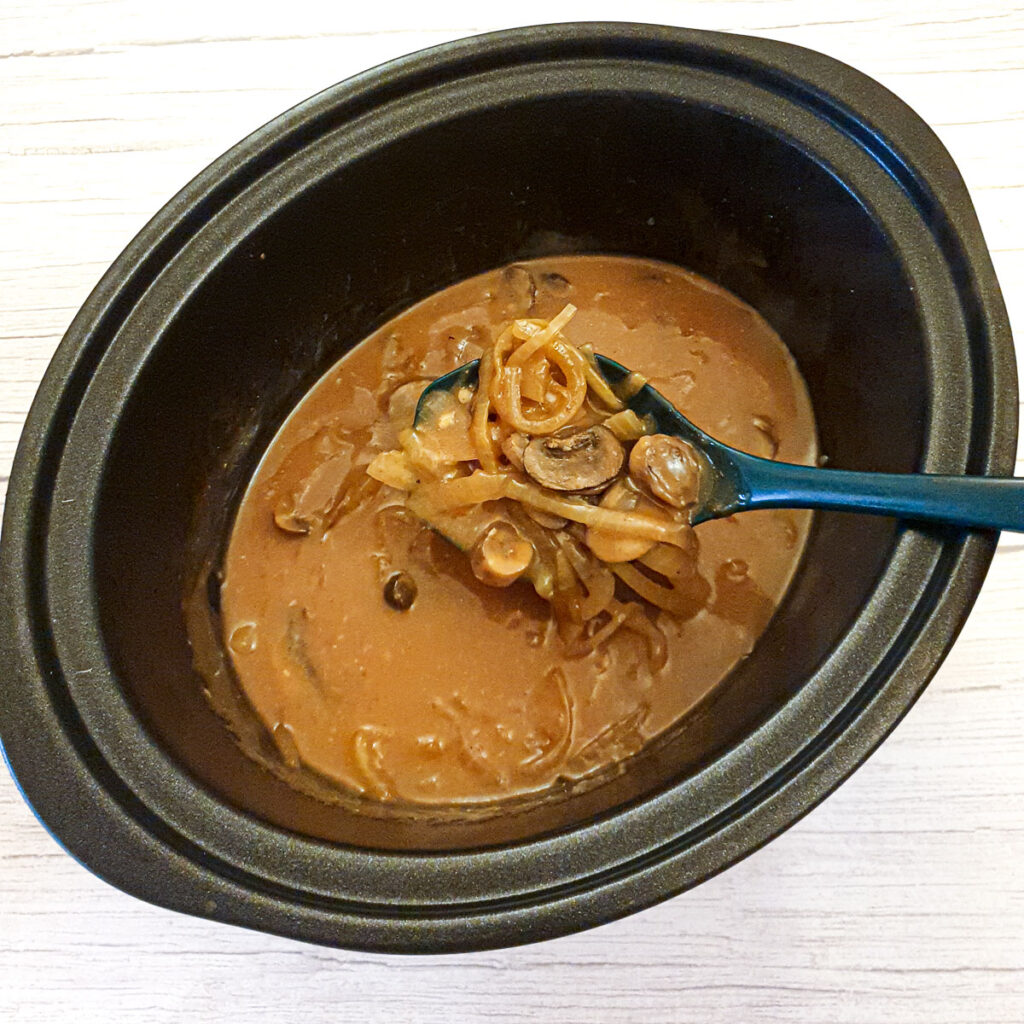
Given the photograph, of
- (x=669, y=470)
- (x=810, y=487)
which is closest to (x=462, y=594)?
(x=669, y=470)

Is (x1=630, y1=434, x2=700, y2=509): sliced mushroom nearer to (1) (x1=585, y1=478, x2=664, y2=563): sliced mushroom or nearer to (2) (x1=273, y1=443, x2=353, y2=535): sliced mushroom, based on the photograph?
(1) (x1=585, y1=478, x2=664, y2=563): sliced mushroom

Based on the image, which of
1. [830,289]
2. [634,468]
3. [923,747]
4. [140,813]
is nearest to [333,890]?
[140,813]

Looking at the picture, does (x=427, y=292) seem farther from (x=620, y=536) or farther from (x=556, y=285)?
(x=620, y=536)

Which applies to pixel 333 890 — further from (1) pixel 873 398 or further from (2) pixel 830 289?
(2) pixel 830 289

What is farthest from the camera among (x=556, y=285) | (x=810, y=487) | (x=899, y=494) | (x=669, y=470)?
(x=556, y=285)

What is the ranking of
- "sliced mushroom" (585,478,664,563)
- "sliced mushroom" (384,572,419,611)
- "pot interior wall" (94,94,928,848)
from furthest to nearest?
"sliced mushroom" (384,572,419,611) < "sliced mushroom" (585,478,664,563) < "pot interior wall" (94,94,928,848)

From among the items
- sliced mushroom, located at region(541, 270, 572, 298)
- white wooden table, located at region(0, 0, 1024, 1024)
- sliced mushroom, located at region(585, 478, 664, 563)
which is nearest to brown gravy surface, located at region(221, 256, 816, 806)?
sliced mushroom, located at region(541, 270, 572, 298)
